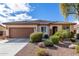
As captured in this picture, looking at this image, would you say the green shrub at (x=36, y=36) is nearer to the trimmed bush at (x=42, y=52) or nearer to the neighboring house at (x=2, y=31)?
the neighboring house at (x=2, y=31)

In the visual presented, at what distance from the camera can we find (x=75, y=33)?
11.4 meters

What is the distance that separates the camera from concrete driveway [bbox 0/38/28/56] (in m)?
10.6

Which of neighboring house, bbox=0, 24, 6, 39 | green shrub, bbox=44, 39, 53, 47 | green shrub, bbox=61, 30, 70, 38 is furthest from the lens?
green shrub, bbox=61, 30, 70, 38

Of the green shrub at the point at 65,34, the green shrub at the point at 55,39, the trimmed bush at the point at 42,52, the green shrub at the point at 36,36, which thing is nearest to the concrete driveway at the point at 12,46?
the green shrub at the point at 36,36

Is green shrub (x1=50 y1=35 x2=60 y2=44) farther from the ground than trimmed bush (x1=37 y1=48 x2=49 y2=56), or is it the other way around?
green shrub (x1=50 y1=35 x2=60 y2=44)

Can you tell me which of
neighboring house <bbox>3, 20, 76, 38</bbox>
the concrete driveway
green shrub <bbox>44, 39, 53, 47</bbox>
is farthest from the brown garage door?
green shrub <bbox>44, 39, 53, 47</bbox>

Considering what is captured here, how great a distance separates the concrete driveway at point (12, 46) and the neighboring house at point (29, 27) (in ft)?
0.79

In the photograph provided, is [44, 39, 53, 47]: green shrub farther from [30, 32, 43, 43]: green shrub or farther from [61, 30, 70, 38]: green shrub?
[61, 30, 70, 38]: green shrub

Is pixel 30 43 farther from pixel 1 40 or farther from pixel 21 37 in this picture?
pixel 1 40

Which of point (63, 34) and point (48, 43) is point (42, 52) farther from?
point (63, 34)

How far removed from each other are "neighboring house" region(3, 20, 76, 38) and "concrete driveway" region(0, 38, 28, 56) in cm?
24

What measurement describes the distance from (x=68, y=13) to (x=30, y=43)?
2.47 meters

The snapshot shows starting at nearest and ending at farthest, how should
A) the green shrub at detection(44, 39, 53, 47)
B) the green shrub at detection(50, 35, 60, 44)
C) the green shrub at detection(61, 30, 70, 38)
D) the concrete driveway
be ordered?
the concrete driveway < the green shrub at detection(44, 39, 53, 47) < the green shrub at detection(50, 35, 60, 44) < the green shrub at detection(61, 30, 70, 38)

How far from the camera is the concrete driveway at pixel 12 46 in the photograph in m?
10.6
